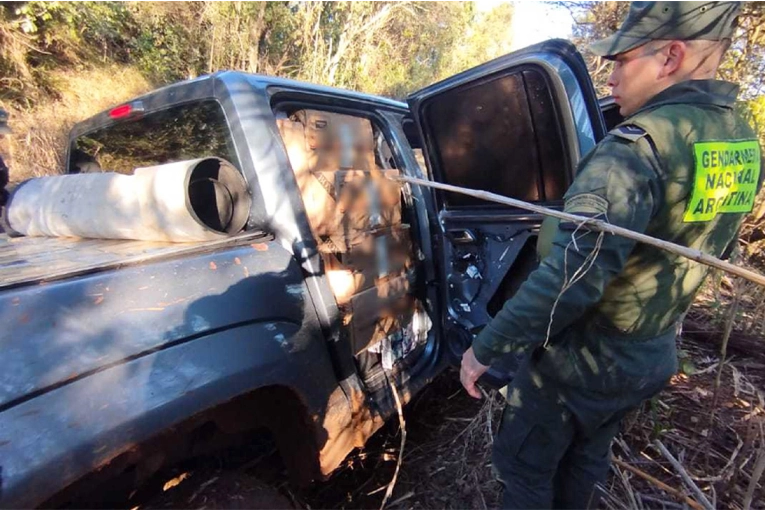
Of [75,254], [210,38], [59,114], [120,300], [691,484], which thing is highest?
[210,38]

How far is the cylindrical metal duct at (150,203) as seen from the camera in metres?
1.59

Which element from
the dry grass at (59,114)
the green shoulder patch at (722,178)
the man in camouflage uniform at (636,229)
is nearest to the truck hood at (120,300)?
the man in camouflage uniform at (636,229)

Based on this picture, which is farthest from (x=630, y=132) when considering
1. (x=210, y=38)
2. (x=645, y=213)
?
(x=210, y=38)

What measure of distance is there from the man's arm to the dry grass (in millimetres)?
7465

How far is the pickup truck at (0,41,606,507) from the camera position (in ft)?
3.61

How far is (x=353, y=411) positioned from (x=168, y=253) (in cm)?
99

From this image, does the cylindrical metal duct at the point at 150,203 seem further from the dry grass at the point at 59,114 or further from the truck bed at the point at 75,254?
the dry grass at the point at 59,114

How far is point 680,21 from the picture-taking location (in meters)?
1.26

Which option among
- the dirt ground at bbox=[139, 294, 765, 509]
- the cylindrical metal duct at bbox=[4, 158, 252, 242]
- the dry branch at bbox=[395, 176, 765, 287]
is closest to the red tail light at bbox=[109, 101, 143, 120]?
the cylindrical metal duct at bbox=[4, 158, 252, 242]

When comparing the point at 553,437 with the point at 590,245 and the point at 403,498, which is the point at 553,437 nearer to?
the point at 590,245

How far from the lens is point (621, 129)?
4.14ft

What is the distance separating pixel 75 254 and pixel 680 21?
2.12m

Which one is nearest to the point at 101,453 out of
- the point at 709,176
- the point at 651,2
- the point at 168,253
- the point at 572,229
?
the point at 168,253

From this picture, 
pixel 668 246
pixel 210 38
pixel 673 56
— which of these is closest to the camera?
pixel 668 246
